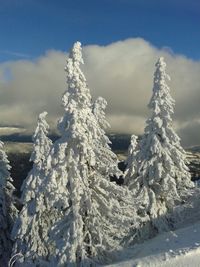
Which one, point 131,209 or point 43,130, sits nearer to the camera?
point 131,209

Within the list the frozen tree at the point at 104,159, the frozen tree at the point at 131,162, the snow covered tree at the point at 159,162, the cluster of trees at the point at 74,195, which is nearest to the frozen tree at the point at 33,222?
the cluster of trees at the point at 74,195

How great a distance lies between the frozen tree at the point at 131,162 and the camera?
4334cm

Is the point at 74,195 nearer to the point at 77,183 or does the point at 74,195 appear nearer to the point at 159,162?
the point at 77,183

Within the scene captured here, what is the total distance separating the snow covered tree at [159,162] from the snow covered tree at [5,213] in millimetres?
9991

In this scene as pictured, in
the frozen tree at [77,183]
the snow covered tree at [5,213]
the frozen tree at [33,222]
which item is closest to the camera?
the frozen tree at [77,183]

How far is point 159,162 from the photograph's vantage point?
41.4m

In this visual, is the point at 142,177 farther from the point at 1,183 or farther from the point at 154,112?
the point at 1,183

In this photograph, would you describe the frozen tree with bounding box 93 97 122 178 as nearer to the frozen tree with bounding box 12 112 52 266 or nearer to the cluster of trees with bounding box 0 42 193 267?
the cluster of trees with bounding box 0 42 193 267

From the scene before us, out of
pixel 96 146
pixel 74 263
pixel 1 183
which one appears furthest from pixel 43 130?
pixel 74 263

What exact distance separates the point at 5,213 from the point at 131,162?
11.2 m

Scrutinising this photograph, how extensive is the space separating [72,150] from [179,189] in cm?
1744

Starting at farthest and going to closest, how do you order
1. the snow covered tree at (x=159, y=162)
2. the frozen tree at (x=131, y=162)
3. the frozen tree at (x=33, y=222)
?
the frozen tree at (x=131, y=162) → the snow covered tree at (x=159, y=162) → the frozen tree at (x=33, y=222)

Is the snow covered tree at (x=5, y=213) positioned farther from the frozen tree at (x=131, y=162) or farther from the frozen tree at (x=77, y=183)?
the frozen tree at (x=77, y=183)

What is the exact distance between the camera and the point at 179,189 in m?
43.8
